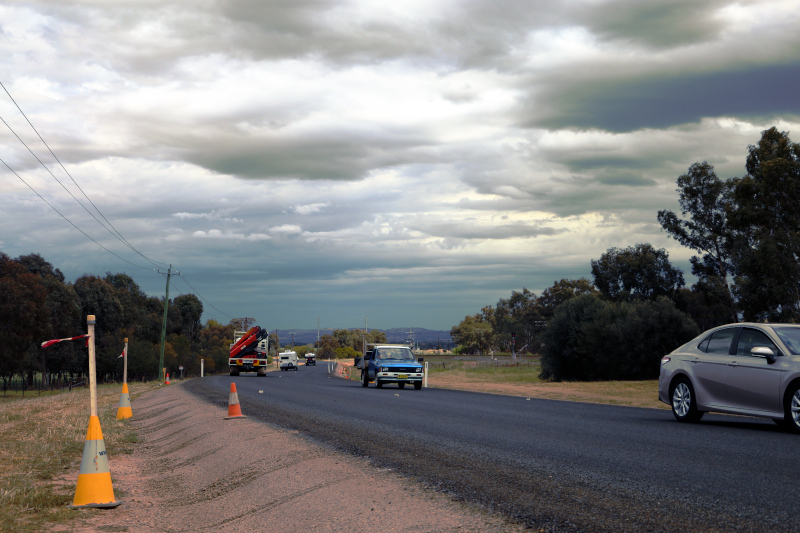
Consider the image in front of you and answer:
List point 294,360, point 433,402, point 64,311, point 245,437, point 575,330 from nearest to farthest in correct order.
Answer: point 245,437 < point 433,402 < point 575,330 < point 64,311 < point 294,360

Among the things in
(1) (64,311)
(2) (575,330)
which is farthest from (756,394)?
(1) (64,311)

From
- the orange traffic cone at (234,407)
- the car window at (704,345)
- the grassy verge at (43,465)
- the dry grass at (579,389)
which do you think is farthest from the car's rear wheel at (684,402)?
the grassy verge at (43,465)

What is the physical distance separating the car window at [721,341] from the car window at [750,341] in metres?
0.22

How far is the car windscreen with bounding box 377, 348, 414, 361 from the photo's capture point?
3144 cm

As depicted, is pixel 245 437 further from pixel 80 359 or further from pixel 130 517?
pixel 80 359

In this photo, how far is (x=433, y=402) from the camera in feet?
67.0

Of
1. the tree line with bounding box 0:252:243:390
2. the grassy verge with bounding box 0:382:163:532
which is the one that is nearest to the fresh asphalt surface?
the grassy verge with bounding box 0:382:163:532

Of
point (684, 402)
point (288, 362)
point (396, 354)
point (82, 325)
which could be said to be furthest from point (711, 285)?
point (82, 325)

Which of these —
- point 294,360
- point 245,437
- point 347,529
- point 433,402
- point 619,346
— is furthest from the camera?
point 294,360

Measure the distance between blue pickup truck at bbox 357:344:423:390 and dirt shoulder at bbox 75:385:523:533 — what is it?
17320 mm

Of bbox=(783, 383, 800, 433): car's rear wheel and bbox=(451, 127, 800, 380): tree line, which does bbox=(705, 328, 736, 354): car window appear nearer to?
bbox=(783, 383, 800, 433): car's rear wheel

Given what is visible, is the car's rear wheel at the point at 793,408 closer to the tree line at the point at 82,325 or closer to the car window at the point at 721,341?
the car window at the point at 721,341

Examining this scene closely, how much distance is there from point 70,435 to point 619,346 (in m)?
42.6

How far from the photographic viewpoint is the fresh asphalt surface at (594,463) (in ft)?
19.9
